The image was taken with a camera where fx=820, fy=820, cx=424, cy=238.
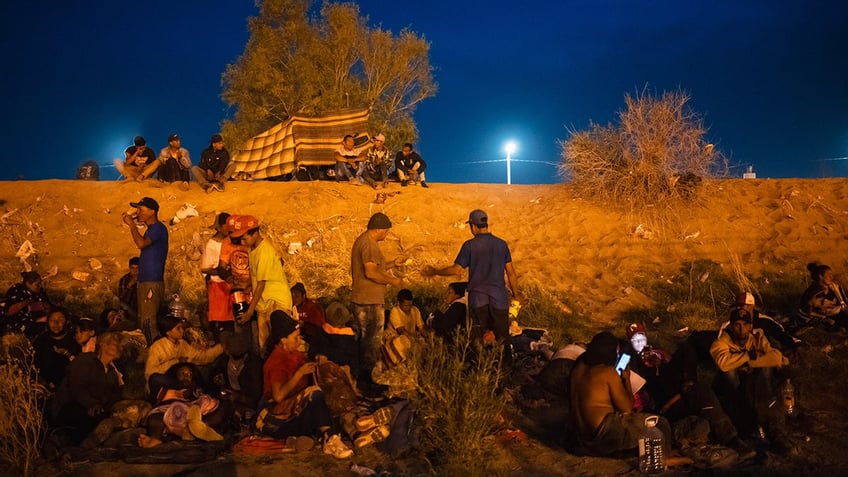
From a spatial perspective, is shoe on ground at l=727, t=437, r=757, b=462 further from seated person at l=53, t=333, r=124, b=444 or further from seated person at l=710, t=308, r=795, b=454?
seated person at l=53, t=333, r=124, b=444

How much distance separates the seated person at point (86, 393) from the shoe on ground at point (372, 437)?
2280 mm

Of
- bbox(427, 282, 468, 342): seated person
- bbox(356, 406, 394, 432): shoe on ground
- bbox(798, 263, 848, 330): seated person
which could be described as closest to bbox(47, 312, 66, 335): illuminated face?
bbox(356, 406, 394, 432): shoe on ground

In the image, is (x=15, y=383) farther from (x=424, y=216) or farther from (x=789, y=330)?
(x=424, y=216)

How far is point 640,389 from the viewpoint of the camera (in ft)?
23.7

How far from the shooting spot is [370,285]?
323 inches

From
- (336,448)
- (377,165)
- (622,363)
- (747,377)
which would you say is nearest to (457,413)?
(336,448)

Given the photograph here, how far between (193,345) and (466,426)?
3.55 metres

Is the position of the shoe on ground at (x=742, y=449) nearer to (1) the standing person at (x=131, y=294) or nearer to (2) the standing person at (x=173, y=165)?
(1) the standing person at (x=131, y=294)

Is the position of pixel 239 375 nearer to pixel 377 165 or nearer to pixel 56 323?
pixel 56 323

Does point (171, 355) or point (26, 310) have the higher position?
point (26, 310)

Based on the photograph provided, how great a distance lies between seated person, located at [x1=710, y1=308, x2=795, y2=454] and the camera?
7043 mm

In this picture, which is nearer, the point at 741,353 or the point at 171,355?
the point at 741,353

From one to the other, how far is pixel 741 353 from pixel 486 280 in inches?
94.5

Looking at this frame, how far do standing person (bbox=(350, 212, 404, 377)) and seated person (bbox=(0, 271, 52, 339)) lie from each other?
3926 mm
